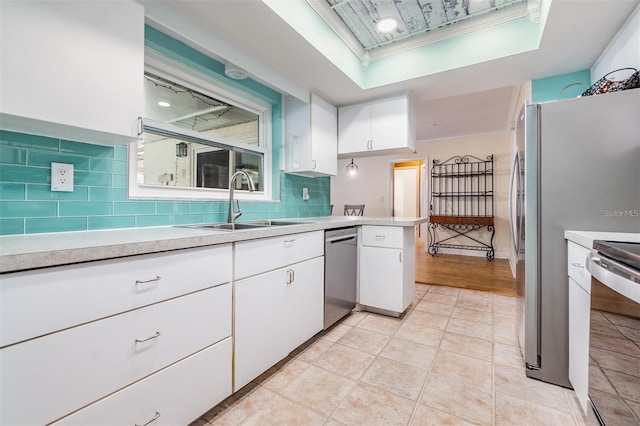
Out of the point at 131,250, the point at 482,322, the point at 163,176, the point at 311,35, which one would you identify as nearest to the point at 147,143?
the point at 163,176

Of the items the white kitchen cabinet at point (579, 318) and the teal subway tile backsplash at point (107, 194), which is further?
the teal subway tile backsplash at point (107, 194)

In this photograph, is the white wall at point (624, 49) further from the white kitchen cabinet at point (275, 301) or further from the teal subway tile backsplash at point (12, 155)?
the teal subway tile backsplash at point (12, 155)

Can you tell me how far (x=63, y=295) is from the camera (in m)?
0.86

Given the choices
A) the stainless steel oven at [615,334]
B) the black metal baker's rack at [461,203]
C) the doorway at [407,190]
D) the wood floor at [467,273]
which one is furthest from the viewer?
the doorway at [407,190]

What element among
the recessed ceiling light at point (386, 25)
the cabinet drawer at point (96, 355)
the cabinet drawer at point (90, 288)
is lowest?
the cabinet drawer at point (96, 355)

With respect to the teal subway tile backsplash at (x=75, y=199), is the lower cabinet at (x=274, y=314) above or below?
below

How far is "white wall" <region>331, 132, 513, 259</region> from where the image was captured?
562 cm

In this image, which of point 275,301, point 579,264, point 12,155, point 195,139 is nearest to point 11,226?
point 12,155

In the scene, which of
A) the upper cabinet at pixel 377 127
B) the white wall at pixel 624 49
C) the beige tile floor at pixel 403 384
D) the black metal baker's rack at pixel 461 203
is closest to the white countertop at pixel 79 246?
the beige tile floor at pixel 403 384

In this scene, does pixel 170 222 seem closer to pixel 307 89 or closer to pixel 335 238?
pixel 335 238

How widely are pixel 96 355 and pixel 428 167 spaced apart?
6.40m

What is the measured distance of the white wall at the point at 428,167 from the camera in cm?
562

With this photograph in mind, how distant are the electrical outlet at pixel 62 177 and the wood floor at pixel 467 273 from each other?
12.0 ft

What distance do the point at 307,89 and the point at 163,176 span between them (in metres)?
1.51
